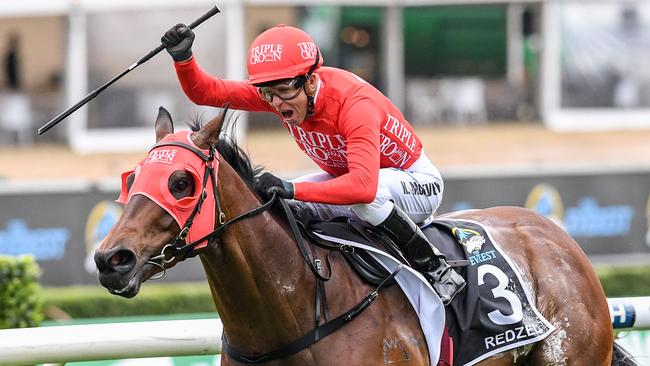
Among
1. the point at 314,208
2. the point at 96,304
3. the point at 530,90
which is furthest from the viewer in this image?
the point at 530,90

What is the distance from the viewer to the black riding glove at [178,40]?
4020 millimetres

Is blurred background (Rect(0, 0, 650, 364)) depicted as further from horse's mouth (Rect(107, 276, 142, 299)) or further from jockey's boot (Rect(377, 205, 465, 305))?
horse's mouth (Rect(107, 276, 142, 299))

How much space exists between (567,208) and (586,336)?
275 inches

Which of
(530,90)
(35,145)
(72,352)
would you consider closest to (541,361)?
(72,352)

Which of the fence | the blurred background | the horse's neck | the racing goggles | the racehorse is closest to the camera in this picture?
the racehorse

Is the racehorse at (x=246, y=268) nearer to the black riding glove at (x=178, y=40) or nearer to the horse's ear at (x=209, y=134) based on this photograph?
the horse's ear at (x=209, y=134)

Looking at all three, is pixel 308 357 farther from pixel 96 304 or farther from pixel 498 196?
pixel 498 196

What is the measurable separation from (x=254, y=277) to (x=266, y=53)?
832 mm

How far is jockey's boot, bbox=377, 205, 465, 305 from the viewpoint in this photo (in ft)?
13.4

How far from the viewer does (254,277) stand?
383 centimetres

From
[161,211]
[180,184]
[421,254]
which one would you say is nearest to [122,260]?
[161,211]

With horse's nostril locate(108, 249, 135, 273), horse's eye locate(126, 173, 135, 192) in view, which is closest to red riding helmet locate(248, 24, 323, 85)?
horse's eye locate(126, 173, 135, 192)

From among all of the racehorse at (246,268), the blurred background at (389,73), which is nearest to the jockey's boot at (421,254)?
the racehorse at (246,268)

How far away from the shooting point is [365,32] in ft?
71.1
